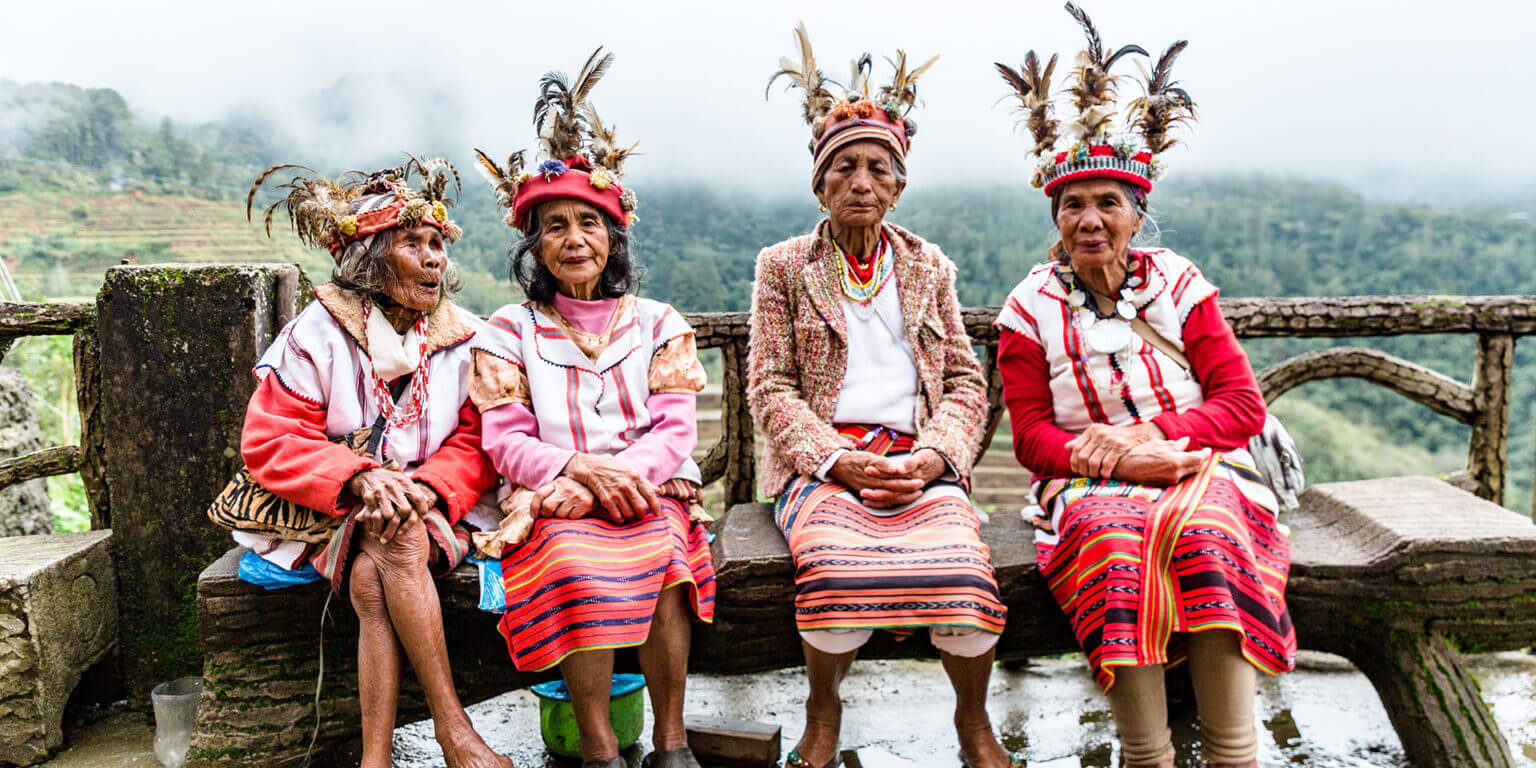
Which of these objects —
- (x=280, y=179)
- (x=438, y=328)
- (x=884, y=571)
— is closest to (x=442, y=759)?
(x=438, y=328)

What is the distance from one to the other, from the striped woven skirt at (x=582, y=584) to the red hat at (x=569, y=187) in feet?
2.94

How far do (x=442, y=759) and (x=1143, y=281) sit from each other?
258 cm

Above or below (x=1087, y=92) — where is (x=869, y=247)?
below

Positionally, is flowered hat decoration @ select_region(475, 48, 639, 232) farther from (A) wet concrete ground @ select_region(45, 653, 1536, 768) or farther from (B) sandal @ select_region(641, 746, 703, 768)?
(A) wet concrete ground @ select_region(45, 653, 1536, 768)

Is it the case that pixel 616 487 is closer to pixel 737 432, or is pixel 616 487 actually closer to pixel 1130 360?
pixel 737 432

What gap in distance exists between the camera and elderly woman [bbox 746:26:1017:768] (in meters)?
2.46

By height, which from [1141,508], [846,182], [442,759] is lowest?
[442,759]

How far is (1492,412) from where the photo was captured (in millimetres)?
3588

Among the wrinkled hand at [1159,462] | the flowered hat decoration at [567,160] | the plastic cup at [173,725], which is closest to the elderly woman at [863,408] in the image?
the wrinkled hand at [1159,462]

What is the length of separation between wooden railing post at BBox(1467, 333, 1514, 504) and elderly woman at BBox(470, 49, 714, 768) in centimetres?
300

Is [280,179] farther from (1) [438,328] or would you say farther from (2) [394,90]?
(2) [394,90]

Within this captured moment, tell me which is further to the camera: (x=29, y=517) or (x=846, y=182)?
(x=29, y=517)

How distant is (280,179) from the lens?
270 centimetres

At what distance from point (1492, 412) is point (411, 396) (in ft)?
12.6
